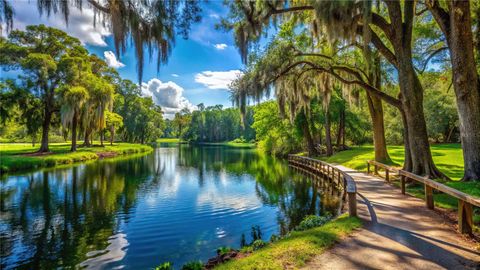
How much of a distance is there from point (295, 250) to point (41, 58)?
28.9m

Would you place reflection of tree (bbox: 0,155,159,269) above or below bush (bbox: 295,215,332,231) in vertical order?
below

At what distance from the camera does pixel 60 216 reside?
32.6ft

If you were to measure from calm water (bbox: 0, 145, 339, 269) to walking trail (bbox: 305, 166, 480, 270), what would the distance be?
3.18 meters

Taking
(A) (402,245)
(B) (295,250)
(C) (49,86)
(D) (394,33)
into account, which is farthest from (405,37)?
(C) (49,86)

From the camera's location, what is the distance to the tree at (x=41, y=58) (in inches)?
973

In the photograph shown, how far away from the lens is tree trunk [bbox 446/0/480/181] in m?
8.21

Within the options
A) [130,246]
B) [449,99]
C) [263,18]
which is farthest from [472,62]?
[449,99]

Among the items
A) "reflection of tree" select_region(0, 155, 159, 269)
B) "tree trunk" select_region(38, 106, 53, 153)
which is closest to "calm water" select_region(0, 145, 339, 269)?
"reflection of tree" select_region(0, 155, 159, 269)

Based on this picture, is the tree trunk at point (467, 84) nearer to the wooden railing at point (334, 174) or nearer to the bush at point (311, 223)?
the wooden railing at point (334, 174)

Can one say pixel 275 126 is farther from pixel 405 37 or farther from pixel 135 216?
pixel 135 216

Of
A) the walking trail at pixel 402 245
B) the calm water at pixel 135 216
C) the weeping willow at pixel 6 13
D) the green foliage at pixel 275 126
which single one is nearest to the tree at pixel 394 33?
the walking trail at pixel 402 245

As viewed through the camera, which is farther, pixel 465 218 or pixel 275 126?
pixel 275 126

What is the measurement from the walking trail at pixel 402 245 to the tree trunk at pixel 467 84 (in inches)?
103

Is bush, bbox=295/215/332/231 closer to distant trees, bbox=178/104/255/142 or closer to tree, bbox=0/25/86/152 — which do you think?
tree, bbox=0/25/86/152
